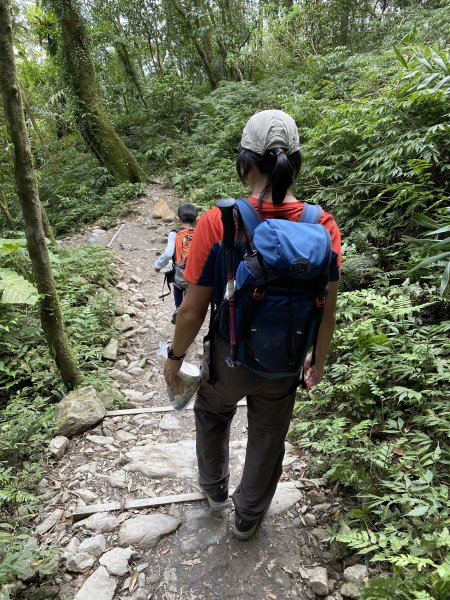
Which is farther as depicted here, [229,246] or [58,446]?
[58,446]

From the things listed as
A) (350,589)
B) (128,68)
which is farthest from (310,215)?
(128,68)

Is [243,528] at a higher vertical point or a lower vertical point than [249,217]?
lower

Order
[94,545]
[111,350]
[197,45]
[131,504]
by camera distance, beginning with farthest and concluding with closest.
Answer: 1. [197,45]
2. [111,350]
3. [131,504]
4. [94,545]

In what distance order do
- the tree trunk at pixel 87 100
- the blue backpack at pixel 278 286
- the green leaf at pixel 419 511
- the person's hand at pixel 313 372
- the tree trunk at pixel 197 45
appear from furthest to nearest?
the tree trunk at pixel 197 45 < the tree trunk at pixel 87 100 < the person's hand at pixel 313 372 < the green leaf at pixel 419 511 < the blue backpack at pixel 278 286

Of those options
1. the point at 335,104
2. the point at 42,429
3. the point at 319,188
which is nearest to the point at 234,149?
the point at 335,104

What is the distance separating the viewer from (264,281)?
5.22 ft

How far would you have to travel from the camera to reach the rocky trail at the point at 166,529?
223cm

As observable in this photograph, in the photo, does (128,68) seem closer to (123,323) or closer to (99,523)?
(123,323)

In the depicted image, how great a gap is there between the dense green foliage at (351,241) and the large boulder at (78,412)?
17 cm

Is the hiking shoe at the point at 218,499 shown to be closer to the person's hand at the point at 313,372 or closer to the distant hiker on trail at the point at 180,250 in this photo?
the person's hand at the point at 313,372

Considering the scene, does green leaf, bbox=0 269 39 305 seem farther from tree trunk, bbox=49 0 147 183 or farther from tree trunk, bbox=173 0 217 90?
tree trunk, bbox=173 0 217 90

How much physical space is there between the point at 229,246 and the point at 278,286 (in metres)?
→ 0.28

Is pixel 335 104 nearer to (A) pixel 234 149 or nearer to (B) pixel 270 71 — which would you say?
(A) pixel 234 149

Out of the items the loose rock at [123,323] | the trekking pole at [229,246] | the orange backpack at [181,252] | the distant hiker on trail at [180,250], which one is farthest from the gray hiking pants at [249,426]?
the loose rock at [123,323]
